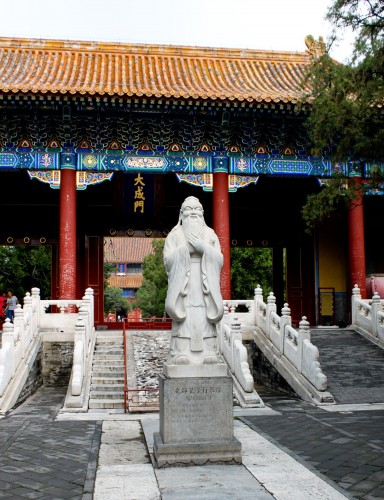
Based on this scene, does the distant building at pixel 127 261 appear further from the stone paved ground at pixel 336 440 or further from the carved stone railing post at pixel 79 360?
the stone paved ground at pixel 336 440

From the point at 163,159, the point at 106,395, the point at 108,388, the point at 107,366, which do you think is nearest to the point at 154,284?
the point at 163,159

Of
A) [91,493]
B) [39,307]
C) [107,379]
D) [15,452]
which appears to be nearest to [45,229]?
[39,307]

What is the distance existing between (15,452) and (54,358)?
19.4ft

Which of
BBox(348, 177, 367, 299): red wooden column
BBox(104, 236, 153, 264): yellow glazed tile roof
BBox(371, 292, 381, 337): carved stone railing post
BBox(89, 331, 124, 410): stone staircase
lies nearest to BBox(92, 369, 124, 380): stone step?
BBox(89, 331, 124, 410): stone staircase

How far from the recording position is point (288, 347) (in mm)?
10922

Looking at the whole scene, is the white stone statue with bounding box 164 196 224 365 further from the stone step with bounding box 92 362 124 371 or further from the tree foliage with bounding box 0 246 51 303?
the tree foliage with bounding box 0 246 51 303

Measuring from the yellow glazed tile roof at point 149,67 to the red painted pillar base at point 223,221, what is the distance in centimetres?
223

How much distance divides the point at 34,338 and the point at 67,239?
2.62 meters

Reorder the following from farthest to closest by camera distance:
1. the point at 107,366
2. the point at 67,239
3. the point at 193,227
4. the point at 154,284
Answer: the point at 154,284, the point at 67,239, the point at 107,366, the point at 193,227

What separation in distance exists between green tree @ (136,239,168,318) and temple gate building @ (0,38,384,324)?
1531 centimetres

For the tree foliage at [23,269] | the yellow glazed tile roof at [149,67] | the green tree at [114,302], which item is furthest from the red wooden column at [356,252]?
the green tree at [114,302]

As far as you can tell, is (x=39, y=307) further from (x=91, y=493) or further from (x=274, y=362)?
(x=91, y=493)

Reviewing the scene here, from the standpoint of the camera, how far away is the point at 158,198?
17.4 meters

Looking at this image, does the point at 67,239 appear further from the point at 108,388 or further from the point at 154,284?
the point at 154,284
